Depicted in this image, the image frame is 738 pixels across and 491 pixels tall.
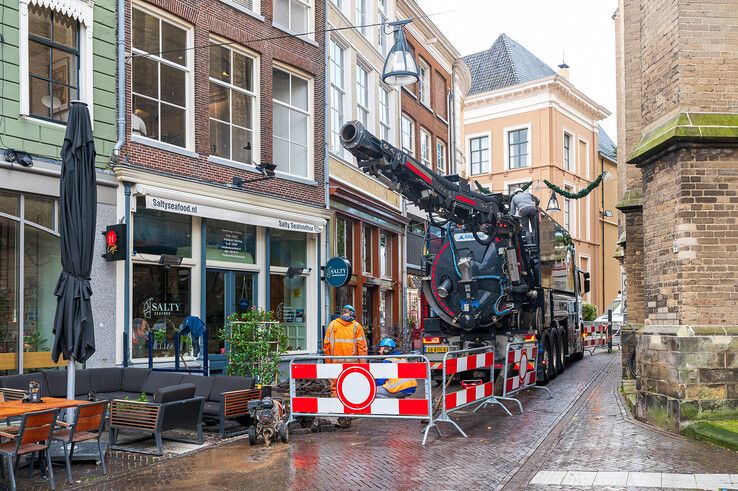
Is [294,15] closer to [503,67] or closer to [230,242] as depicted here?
[230,242]

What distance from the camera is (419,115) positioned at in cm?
2978

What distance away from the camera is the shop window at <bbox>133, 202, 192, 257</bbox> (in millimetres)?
14969

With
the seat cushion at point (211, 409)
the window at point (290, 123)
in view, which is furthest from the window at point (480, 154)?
the seat cushion at point (211, 409)

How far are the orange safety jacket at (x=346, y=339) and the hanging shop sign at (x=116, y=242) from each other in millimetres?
3741

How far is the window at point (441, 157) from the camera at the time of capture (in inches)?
1265

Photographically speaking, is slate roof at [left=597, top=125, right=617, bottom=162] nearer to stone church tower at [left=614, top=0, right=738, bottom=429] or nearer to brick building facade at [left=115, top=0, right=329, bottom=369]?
brick building facade at [left=115, top=0, right=329, bottom=369]

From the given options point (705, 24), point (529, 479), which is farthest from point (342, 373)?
point (705, 24)

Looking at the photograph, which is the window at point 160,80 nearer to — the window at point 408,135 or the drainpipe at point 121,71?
the drainpipe at point 121,71

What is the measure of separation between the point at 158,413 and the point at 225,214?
24.8ft

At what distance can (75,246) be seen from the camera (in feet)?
32.5

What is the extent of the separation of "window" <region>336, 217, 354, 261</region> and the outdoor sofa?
1010 centimetres

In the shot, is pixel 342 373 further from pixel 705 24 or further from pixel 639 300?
pixel 639 300

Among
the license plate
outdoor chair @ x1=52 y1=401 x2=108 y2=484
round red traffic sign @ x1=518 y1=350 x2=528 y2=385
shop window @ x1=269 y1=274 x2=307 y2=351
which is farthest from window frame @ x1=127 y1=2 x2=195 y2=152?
outdoor chair @ x1=52 y1=401 x2=108 y2=484

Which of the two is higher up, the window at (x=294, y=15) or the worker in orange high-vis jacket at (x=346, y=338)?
the window at (x=294, y=15)
